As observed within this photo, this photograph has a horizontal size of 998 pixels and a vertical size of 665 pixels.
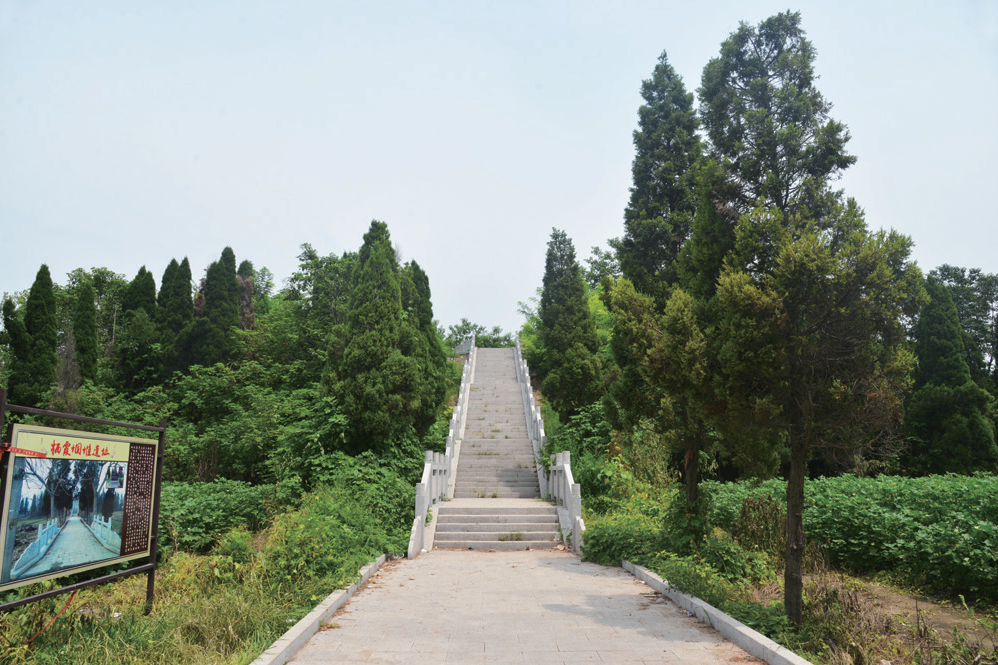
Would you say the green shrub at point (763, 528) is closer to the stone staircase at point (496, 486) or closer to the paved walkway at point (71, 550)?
the stone staircase at point (496, 486)

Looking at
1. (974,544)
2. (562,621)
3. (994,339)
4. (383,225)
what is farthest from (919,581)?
(994,339)

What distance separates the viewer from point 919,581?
775 centimetres

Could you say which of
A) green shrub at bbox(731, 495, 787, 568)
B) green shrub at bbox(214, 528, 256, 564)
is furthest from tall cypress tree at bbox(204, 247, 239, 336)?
green shrub at bbox(731, 495, 787, 568)

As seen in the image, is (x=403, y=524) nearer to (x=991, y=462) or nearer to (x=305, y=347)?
(x=305, y=347)

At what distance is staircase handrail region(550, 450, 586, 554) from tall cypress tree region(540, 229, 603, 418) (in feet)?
20.9

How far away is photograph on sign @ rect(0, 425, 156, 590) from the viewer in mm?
4465

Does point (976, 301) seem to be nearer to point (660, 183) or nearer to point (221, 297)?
point (660, 183)

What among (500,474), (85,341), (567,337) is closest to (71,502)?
(500,474)

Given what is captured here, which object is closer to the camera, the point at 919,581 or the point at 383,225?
the point at 919,581

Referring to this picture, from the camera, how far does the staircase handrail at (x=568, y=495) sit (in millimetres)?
12133

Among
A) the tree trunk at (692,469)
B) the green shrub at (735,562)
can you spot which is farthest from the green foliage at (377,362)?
the green shrub at (735,562)

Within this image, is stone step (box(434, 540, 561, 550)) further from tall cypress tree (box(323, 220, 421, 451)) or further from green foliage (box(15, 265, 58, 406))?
green foliage (box(15, 265, 58, 406))

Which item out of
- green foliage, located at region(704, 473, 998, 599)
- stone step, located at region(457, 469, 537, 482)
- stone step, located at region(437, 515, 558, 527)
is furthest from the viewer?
stone step, located at region(457, 469, 537, 482)

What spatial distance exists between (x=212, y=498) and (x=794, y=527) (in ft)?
36.2
